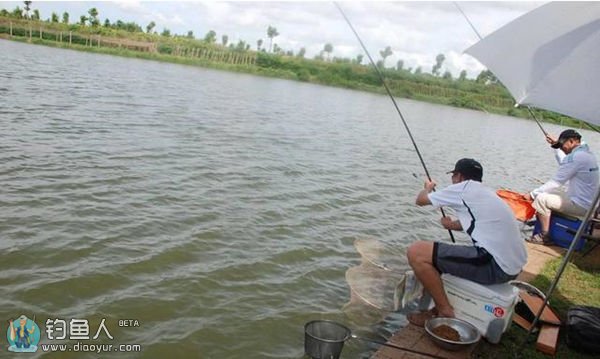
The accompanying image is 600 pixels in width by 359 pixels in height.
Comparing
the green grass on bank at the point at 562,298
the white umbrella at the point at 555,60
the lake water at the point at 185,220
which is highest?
the white umbrella at the point at 555,60

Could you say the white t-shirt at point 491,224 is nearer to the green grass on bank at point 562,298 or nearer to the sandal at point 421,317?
the green grass on bank at point 562,298

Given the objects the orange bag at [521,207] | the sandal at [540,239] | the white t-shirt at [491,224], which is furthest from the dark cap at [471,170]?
the orange bag at [521,207]

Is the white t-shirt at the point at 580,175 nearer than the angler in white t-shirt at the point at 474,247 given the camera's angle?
No

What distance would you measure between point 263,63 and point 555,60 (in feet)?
201

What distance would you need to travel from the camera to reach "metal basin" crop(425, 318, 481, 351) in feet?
12.4

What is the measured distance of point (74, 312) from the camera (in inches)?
173

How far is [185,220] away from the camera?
22.5 ft

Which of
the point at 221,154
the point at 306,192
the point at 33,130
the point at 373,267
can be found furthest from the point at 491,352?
the point at 33,130

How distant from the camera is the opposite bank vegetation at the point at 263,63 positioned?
5281cm

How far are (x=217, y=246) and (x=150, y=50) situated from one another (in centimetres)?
5474

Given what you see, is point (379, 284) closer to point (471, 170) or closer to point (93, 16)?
point (471, 170)

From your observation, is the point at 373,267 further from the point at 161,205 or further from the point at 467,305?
the point at 161,205

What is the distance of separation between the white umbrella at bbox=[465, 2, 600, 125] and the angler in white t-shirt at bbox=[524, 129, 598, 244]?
2.91 m

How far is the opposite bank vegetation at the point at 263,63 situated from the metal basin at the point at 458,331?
48990 millimetres
